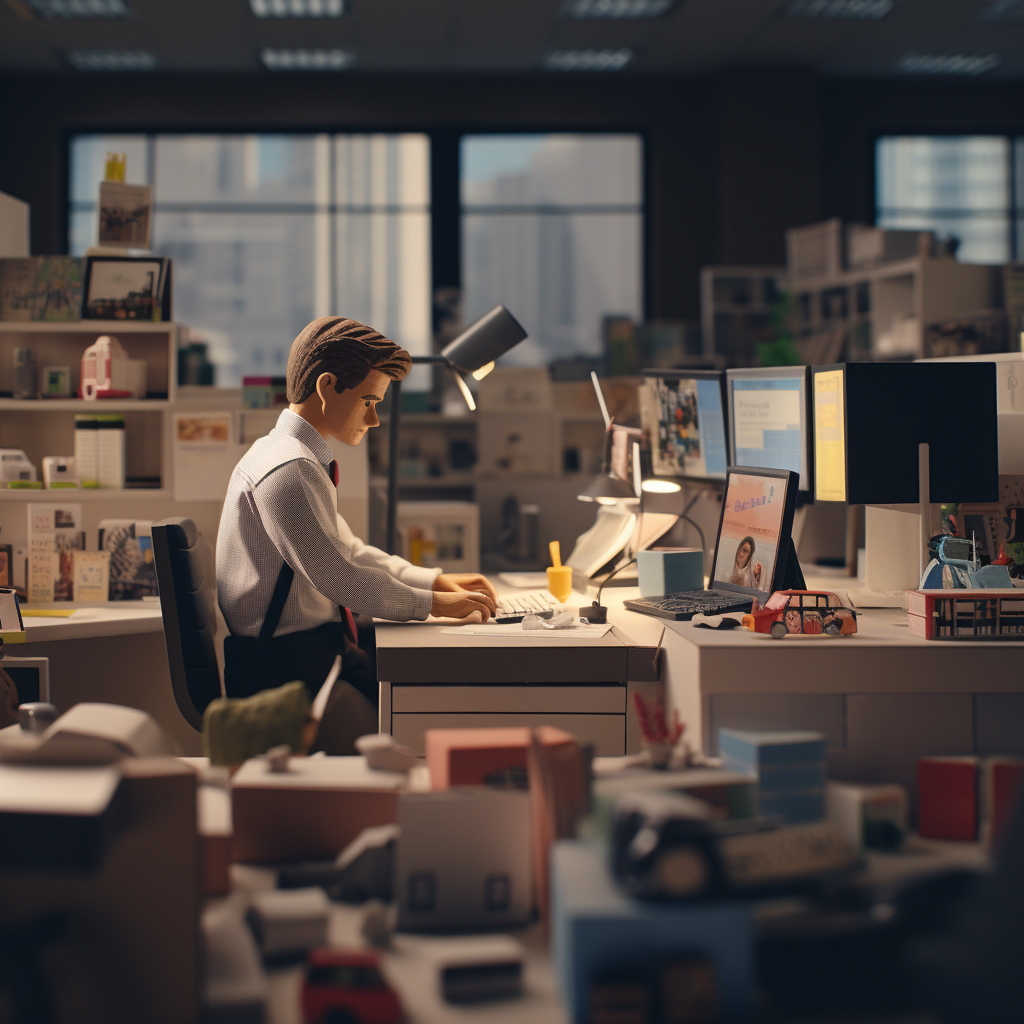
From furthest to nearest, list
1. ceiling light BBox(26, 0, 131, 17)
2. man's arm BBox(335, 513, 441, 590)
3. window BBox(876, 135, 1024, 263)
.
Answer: window BBox(876, 135, 1024, 263) → ceiling light BBox(26, 0, 131, 17) → man's arm BBox(335, 513, 441, 590)

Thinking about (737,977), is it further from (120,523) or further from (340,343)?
(120,523)

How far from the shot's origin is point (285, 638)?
7.25 feet

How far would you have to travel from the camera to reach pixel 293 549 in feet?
6.95

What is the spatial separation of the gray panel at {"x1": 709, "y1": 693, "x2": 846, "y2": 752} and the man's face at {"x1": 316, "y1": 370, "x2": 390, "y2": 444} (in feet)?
3.51

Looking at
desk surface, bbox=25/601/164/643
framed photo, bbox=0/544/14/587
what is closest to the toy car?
desk surface, bbox=25/601/164/643

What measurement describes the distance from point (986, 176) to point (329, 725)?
22.6ft

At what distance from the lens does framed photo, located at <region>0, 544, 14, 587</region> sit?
3.04 m

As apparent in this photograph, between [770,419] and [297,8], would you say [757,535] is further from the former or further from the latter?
[297,8]

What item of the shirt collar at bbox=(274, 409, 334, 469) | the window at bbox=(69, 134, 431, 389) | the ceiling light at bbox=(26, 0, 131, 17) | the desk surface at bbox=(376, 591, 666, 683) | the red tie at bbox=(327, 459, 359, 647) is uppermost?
the ceiling light at bbox=(26, 0, 131, 17)

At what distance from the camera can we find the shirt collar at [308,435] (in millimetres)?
2260

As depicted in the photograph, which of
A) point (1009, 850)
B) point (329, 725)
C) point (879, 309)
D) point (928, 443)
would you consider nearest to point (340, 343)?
point (329, 725)

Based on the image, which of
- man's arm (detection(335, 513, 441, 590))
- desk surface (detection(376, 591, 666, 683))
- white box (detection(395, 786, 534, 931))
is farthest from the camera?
man's arm (detection(335, 513, 441, 590))

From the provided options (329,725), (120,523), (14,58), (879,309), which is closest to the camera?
(329,725)

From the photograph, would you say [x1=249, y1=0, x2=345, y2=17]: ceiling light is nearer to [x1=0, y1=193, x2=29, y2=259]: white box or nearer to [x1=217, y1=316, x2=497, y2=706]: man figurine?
[x1=0, y1=193, x2=29, y2=259]: white box
